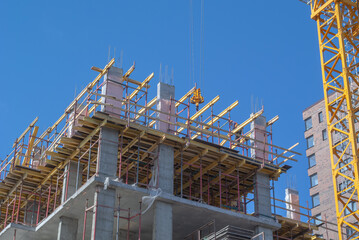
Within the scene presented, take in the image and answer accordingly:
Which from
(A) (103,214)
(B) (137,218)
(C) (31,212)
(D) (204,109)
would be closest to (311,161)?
(D) (204,109)

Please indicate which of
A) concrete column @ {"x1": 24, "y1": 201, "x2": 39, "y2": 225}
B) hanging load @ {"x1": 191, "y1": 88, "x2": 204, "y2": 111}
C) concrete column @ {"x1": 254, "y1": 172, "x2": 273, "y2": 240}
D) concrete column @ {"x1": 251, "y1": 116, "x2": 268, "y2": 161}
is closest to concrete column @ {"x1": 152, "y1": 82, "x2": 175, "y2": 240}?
hanging load @ {"x1": 191, "y1": 88, "x2": 204, "y2": 111}

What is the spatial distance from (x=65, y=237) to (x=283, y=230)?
1336cm

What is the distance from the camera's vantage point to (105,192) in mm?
32000

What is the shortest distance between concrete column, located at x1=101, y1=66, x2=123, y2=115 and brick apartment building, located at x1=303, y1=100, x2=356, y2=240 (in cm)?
4077

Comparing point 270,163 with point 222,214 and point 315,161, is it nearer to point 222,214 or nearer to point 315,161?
point 222,214

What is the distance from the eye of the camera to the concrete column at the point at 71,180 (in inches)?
1377

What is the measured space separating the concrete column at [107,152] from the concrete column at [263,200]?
8.27 metres

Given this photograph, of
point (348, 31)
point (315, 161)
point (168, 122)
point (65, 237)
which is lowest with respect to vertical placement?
point (65, 237)

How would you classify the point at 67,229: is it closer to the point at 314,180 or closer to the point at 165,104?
the point at 165,104

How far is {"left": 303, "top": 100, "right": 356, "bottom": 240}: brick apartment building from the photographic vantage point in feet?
234

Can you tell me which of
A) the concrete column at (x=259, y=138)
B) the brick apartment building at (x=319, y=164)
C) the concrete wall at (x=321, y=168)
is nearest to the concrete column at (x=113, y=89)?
the concrete column at (x=259, y=138)

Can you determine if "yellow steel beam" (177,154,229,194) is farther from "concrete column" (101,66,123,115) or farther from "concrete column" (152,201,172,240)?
"concrete column" (101,66,123,115)

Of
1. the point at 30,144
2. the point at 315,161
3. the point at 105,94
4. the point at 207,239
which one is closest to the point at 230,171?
the point at 207,239

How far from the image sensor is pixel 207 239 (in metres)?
34.4
